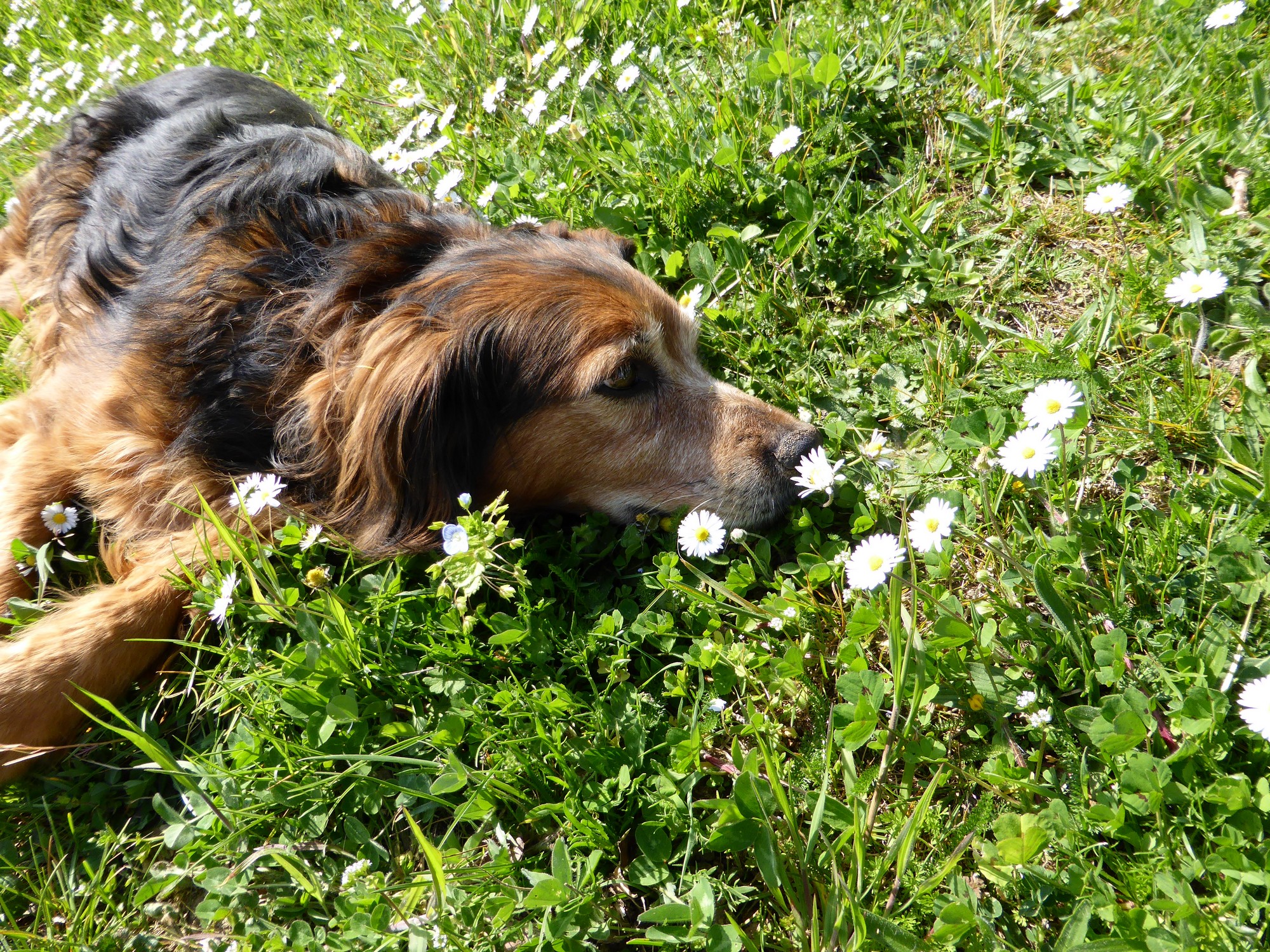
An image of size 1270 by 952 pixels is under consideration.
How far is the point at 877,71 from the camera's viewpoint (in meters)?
3.76

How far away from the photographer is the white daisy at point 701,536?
2.54 meters

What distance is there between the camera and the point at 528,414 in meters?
2.92

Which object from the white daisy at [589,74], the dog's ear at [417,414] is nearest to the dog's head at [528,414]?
the dog's ear at [417,414]

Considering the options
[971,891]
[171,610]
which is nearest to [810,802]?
[971,891]

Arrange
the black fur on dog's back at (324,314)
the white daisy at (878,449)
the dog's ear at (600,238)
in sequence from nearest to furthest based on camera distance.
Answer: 1. the white daisy at (878,449)
2. the black fur on dog's back at (324,314)
3. the dog's ear at (600,238)

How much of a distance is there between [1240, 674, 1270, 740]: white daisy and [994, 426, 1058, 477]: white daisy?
618 millimetres

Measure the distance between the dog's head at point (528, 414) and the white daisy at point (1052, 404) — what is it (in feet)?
2.66

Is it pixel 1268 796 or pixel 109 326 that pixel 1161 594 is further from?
pixel 109 326

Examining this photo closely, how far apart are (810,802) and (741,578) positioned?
696 millimetres

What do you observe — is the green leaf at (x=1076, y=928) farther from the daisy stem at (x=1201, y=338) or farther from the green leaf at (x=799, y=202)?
the green leaf at (x=799, y=202)

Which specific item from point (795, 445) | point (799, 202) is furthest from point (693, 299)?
point (795, 445)

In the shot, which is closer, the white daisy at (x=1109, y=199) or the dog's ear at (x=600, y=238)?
the white daisy at (x=1109, y=199)

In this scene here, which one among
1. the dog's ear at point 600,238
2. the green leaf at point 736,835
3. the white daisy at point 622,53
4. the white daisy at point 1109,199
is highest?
the white daisy at point 622,53

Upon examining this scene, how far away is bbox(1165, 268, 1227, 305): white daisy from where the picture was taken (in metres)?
2.49
